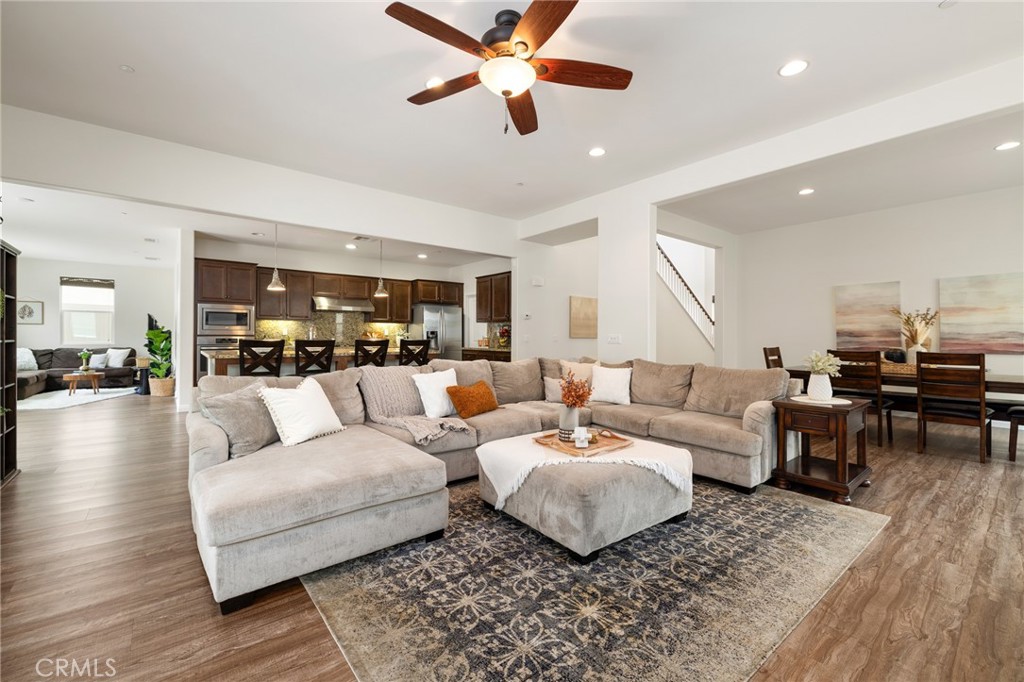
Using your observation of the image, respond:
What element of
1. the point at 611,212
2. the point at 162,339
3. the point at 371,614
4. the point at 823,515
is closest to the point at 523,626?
the point at 371,614

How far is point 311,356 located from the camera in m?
4.78

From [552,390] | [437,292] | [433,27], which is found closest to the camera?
[433,27]

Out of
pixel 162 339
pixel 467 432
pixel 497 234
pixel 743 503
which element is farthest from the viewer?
pixel 162 339

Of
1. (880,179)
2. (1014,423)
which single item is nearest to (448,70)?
(880,179)

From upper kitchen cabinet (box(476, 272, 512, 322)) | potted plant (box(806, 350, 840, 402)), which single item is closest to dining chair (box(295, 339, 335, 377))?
upper kitchen cabinet (box(476, 272, 512, 322))

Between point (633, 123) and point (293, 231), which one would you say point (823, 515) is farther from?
point (293, 231)

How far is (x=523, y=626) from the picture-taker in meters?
1.72

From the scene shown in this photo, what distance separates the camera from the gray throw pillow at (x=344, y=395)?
3.36m

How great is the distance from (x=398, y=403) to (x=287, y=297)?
16.9 feet

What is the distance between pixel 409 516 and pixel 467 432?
1.14 m

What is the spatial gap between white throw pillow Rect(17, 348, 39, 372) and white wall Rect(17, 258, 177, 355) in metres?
0.65

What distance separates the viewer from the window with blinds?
9.37 m

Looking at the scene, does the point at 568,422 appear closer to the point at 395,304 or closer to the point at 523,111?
the point at 523,111

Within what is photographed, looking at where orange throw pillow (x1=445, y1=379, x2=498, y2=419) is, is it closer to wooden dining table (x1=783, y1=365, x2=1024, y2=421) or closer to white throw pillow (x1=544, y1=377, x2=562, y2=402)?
white throw pillow (x1=544, y1=377, x2=562, y2=402)
